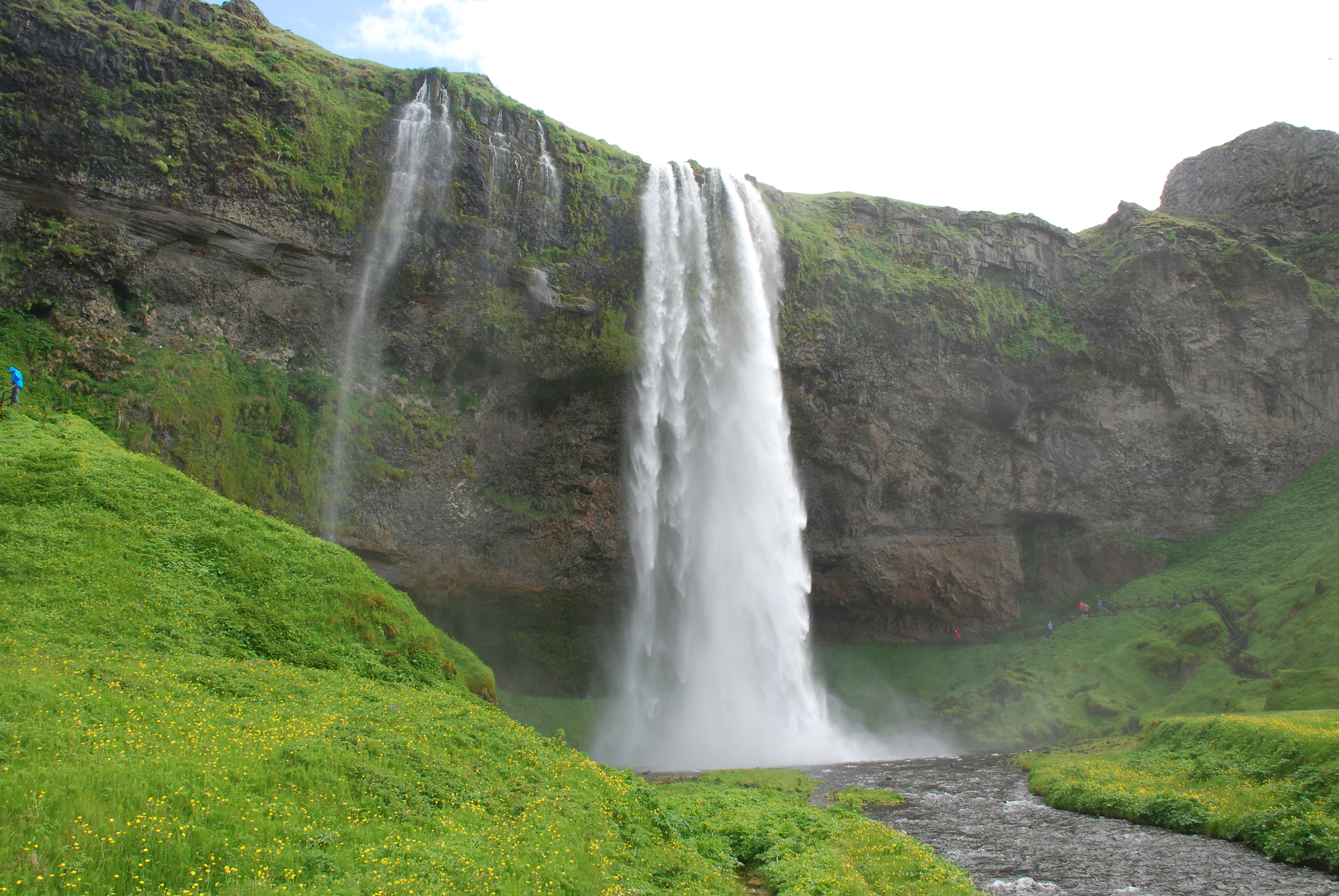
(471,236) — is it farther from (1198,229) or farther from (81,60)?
(1198,229)

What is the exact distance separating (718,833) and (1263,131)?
183 ft

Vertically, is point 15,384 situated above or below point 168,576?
above

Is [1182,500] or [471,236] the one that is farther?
[1182,500]

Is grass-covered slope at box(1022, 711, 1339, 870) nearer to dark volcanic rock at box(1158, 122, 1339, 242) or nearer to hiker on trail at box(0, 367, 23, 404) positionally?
hiker on trail at box(0, 367, 23, 404)

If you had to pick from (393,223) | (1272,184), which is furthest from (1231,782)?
(1272,184)

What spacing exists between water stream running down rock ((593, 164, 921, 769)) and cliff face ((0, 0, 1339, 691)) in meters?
1.65

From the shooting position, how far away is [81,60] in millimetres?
23609

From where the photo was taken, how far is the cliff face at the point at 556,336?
23.6 meters

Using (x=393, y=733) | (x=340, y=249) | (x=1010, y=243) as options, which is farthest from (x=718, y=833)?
(x=1010, y=243)

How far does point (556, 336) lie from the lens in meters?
30.9

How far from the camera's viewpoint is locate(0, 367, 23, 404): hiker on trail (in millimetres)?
18984

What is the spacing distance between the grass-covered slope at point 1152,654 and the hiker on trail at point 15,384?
33.1 meters

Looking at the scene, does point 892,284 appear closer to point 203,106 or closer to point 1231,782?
point 1231,782

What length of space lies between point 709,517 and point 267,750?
2461 centimetres
